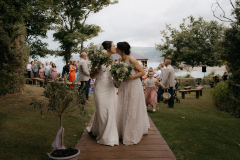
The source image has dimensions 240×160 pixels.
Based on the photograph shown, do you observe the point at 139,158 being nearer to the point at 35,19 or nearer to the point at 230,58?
the point at 230,58

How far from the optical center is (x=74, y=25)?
2528cm

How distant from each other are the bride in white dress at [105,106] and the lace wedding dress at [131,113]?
305 mm

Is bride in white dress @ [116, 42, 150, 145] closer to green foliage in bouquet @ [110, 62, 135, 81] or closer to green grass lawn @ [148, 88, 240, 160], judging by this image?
green foliage in bouquet @ [110, 62, 135, 81]

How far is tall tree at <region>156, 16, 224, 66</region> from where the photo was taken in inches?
1131

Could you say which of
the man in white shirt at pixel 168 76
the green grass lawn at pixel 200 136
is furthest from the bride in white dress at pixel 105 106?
the man in white shirt at pixel 168 76

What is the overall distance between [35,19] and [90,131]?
19535 mm

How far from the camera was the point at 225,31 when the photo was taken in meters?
7.82

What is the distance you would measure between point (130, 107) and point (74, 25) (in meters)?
23.2

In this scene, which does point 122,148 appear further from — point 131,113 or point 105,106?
point 105,106

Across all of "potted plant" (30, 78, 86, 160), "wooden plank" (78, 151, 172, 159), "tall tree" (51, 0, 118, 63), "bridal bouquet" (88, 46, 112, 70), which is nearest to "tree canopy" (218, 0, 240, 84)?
"wooden plank" (78, 151, 172, 159)

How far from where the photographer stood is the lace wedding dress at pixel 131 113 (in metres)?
4.21

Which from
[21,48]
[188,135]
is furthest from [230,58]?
[21,48]

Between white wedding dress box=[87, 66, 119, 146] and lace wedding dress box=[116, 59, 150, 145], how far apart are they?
1.00 feet

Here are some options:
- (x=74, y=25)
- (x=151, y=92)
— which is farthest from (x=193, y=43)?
(x=151, y=92)
